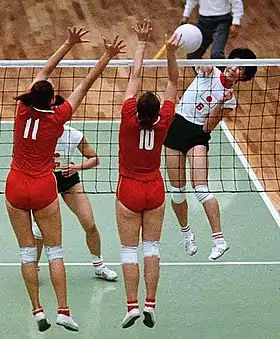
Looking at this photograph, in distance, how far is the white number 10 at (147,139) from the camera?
5.85m

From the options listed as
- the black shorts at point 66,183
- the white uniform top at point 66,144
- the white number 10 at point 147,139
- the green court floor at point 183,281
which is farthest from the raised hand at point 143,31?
the green court floor at point 183,281

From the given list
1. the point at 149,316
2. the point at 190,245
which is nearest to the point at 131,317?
the point at 149,316

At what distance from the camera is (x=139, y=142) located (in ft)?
19.2

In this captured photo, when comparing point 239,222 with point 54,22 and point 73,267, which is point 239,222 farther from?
point 54,22

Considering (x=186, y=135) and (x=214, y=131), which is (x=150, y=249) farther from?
(x=214, y=131)

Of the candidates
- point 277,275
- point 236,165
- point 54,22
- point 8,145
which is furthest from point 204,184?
point 54,22

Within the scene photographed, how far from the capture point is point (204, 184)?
23.1 feet

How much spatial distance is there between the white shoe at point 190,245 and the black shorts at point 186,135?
68 centimetres

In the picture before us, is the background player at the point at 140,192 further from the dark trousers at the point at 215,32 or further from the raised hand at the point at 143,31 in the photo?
the dark trousers at the point at 215,32

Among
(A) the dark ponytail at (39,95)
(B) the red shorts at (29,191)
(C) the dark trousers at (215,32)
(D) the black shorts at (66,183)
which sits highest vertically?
(C) the dark trousers at (215,32)

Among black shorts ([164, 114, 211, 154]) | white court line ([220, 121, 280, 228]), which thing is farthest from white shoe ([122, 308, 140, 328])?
white court line ([220, 121, 280, 228])

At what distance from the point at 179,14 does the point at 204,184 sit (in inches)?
302

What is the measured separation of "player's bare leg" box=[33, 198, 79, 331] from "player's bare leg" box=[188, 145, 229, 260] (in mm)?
1363

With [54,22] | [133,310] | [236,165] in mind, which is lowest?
[133,310]
